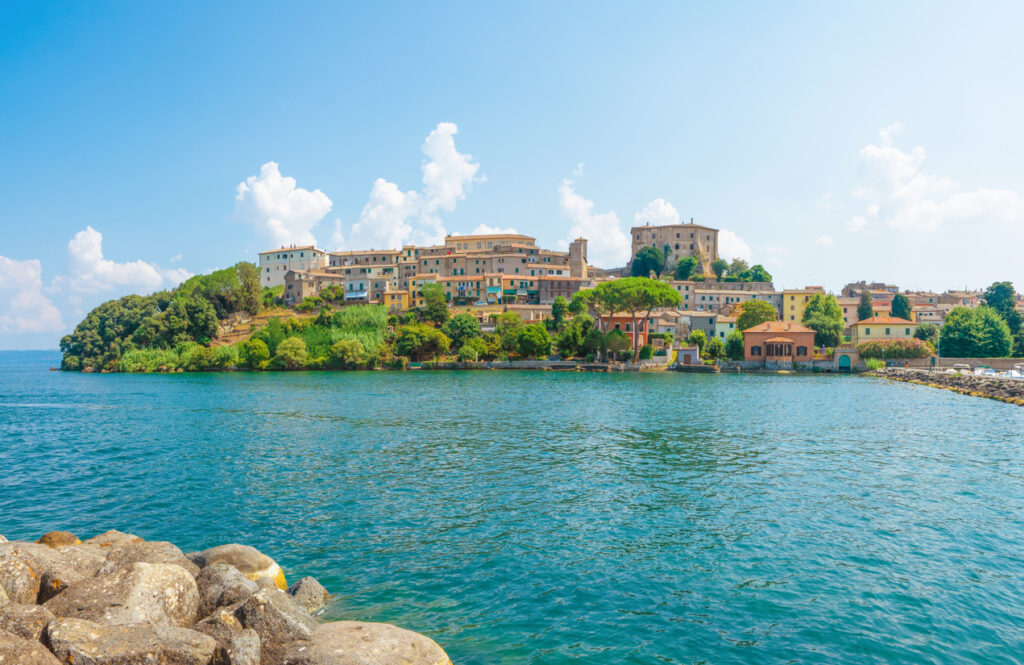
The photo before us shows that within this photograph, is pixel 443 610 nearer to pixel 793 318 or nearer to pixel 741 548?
pixel 741 548

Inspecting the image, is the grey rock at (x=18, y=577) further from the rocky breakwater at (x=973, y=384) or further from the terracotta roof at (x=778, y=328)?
the terracotta roof at (x=778, y=328)

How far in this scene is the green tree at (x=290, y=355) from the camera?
3698 inches

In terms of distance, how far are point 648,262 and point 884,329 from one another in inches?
2029

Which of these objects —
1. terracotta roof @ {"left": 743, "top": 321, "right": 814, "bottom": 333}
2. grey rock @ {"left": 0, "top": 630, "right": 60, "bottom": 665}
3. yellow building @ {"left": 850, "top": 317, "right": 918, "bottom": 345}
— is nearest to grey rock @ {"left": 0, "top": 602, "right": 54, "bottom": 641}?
grey rock @ {"left": 0, "top": 630, "right": 60, "bottom": 665}

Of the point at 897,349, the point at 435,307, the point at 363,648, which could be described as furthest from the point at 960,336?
the point at 363,648

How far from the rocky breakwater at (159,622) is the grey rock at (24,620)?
0.04 feet

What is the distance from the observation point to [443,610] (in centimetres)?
1159

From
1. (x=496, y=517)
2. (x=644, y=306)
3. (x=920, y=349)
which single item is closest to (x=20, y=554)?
(x=496, y=517)

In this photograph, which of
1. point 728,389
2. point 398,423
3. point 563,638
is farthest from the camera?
point 728,389

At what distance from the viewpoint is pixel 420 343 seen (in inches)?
3740

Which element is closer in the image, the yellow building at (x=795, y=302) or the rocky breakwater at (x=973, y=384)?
the rocky breakwater at (x=973, y=384)

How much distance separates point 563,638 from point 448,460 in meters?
15.3

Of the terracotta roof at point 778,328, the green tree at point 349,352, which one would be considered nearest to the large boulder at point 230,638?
the green tree at point 349,352

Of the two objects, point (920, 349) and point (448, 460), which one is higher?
point (920, 349)
